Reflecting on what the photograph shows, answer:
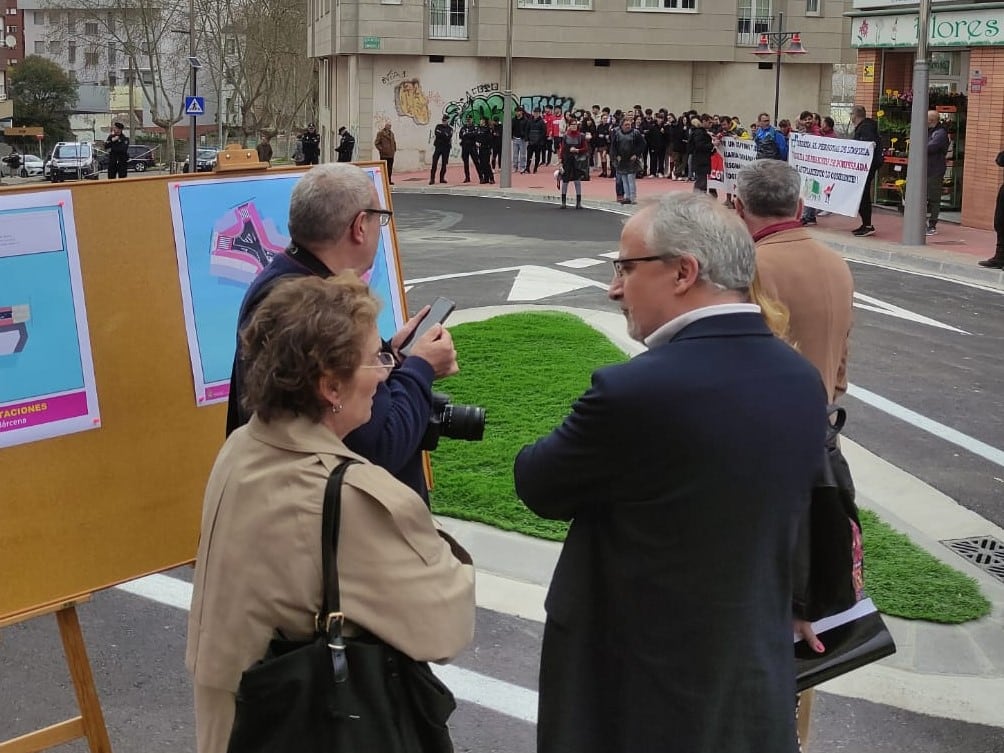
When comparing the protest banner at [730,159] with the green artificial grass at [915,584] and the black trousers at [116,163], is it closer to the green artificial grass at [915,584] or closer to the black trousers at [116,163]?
the green artificial grass at [915,584]

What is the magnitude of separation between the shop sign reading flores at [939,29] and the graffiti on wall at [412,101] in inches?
806

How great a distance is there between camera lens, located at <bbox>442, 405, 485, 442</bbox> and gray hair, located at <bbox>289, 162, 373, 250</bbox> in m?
0.66

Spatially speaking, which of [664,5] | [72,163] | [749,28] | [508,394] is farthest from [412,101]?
[508,394]

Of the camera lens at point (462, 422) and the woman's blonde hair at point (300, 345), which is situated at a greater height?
the woman's blonde hair at point (300, 345)

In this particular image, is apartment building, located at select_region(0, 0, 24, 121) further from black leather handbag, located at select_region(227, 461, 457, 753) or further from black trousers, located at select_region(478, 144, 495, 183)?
black leather handbag, located at select_region(227, 461, 457, 753)

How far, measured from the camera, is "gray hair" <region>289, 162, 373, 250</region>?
3.49m

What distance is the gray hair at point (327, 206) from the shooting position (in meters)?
3.49

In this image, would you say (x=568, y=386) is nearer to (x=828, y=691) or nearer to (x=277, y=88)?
(x=828, y=691)

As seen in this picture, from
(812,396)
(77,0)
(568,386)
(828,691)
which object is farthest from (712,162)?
(77,0)

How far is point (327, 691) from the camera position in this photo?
7.84ft

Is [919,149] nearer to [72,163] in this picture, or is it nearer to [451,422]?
[451,422]

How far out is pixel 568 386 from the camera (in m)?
8.96

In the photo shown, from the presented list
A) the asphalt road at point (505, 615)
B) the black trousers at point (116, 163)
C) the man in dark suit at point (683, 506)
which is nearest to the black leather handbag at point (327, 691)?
the man in dark suit at point (683, 506)

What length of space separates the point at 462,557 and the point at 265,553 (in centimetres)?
52
